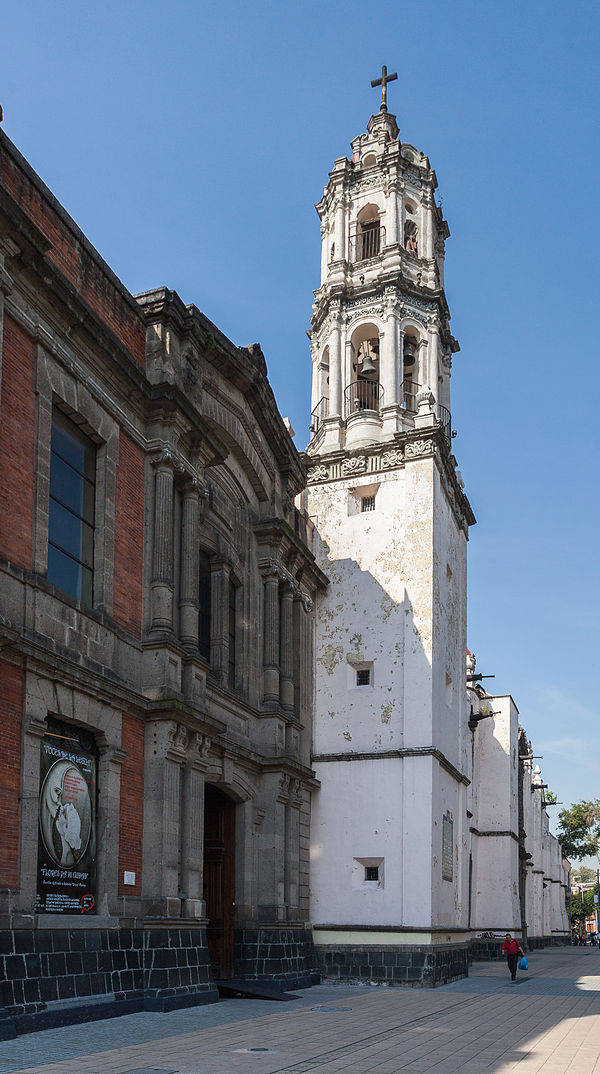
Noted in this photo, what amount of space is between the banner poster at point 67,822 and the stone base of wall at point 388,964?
11778 millimetres

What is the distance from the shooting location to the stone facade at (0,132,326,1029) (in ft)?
47.7

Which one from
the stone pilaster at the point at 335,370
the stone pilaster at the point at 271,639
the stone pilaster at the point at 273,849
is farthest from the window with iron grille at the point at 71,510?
the stone pilaster at the point at 335,370

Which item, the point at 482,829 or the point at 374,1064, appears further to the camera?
the point at 482,829

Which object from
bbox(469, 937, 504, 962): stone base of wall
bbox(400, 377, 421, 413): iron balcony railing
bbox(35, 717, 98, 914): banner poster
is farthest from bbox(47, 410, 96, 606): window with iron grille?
bbox(469, 937, 504, 962): stone base of wall

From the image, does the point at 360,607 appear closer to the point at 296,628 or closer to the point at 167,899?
the point at 296,628

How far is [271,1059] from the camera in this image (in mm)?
12023

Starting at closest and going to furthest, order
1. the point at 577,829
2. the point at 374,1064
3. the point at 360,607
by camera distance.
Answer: the point at 374,1064 → the point at 360,607 → the point at 577,829

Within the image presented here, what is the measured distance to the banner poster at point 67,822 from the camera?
14797 mm

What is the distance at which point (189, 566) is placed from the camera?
19.7m

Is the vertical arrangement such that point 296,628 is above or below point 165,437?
below

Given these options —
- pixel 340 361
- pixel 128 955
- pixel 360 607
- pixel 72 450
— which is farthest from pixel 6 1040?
pixel 340 361

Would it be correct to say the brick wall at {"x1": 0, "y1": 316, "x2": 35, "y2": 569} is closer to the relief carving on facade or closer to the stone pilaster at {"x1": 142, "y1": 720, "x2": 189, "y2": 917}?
the stone pilaster at {"x1": 142, "y1": 720, "x2": 189, "y2": 917}

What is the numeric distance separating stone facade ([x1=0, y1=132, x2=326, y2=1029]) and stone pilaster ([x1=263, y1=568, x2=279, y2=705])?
7cm

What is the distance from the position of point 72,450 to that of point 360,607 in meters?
13.2
